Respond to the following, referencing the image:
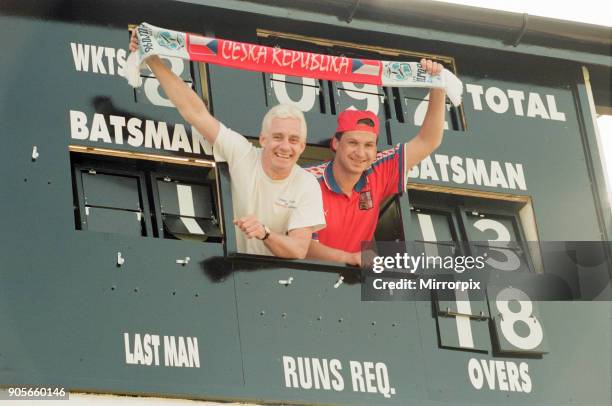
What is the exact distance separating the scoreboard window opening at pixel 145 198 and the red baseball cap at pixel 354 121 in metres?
1.32

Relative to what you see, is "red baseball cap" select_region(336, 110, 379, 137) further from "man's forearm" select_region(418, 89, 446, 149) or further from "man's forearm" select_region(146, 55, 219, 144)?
"man's forearm" select_region(146, 55, 219, 144)

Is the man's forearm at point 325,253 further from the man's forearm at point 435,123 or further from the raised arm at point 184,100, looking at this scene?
the man's forearm at point 435,123

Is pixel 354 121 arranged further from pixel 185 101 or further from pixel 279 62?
pixel 185 101

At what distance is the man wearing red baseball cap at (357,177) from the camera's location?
14945 mm

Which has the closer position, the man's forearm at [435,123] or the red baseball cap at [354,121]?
the red baseball cap at [354,121]

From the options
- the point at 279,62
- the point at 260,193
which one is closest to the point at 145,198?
the point at 260,193

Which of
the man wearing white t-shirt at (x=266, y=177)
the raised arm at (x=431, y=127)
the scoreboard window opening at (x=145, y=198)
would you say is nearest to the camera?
the scoreboard window opening at (x=145, y=198)

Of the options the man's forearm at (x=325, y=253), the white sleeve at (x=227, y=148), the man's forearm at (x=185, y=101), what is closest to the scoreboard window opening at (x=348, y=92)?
the white sleeve at (x=227, y=148)

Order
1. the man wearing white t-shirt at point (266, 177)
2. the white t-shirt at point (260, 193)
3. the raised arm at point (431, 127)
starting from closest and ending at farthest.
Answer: the man wearing white t-shirt at point (266, 177) < the white t-shirt at point (260, 193) < the raised arm at point (431, 127)

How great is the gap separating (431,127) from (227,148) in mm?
2000

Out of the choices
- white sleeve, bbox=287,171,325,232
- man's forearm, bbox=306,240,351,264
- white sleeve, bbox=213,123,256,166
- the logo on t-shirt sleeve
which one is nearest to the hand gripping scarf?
white sleeve, bbox=213,123,256,166

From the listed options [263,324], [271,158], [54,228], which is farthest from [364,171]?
[54,228]

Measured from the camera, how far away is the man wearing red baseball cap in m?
14.9

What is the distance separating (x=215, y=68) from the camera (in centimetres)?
1502
